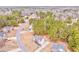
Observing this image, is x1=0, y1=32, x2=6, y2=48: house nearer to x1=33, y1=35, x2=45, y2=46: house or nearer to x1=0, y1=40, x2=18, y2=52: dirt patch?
x1=0, y1=40, x2=18, y2=52: dirt patch

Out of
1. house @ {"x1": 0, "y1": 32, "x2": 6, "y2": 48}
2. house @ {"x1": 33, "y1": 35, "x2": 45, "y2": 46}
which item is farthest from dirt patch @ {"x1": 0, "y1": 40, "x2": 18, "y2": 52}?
house @ {"x1": 33, "y1": 35, "x2": 45, "y2": 46}

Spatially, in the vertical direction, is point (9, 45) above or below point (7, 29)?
below

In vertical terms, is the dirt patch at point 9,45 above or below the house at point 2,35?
below

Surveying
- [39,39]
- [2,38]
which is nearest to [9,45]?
[2,38]

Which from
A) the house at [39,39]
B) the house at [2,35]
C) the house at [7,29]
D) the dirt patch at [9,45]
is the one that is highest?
the house at [7,29]

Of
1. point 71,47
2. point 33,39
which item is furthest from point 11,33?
point 71,47

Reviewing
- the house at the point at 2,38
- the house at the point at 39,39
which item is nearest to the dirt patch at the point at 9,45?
the house at the point at 2,38

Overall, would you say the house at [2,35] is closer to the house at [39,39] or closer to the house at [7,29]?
the house at [7,29]

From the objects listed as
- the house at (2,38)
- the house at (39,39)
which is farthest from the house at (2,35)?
the house at (39,39)

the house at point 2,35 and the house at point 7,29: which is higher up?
the house at point 7,29

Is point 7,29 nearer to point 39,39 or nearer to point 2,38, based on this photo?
point 2,38

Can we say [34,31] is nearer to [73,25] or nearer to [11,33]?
[11,33]
